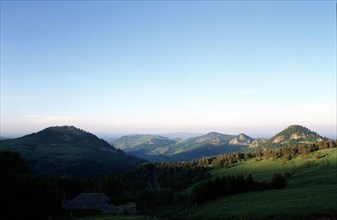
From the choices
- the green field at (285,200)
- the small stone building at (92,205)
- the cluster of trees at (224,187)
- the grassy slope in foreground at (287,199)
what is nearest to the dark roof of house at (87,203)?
the small stone building at (92,205)

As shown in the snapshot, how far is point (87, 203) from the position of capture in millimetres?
119938

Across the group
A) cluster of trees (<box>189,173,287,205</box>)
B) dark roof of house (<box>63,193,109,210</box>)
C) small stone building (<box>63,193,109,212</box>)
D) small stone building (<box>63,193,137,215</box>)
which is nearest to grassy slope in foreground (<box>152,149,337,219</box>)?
cluster of trees (<box>189,173,287,205</box>)

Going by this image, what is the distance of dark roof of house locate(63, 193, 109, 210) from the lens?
389ft

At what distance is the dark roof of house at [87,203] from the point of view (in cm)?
11856

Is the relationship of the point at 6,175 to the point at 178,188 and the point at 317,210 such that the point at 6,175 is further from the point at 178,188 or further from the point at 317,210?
the point at 178,188

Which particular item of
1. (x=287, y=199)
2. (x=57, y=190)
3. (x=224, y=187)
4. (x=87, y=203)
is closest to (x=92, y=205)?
(x=87, y=203)

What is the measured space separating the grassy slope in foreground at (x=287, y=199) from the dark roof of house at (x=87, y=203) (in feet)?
63.7

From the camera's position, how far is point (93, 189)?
529 ft

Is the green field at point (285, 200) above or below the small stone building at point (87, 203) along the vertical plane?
above

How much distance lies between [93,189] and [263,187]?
8048cm

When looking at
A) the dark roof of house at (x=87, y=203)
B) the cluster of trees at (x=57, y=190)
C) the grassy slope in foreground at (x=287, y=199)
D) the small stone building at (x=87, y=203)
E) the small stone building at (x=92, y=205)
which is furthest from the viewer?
the dark roof of house at (x=87, y=203)

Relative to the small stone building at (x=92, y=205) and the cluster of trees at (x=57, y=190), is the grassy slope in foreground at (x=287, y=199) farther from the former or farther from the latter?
the small stone building at (x=92, y=205)

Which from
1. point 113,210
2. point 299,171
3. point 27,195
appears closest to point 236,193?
point 113,210

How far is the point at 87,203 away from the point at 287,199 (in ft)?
231
